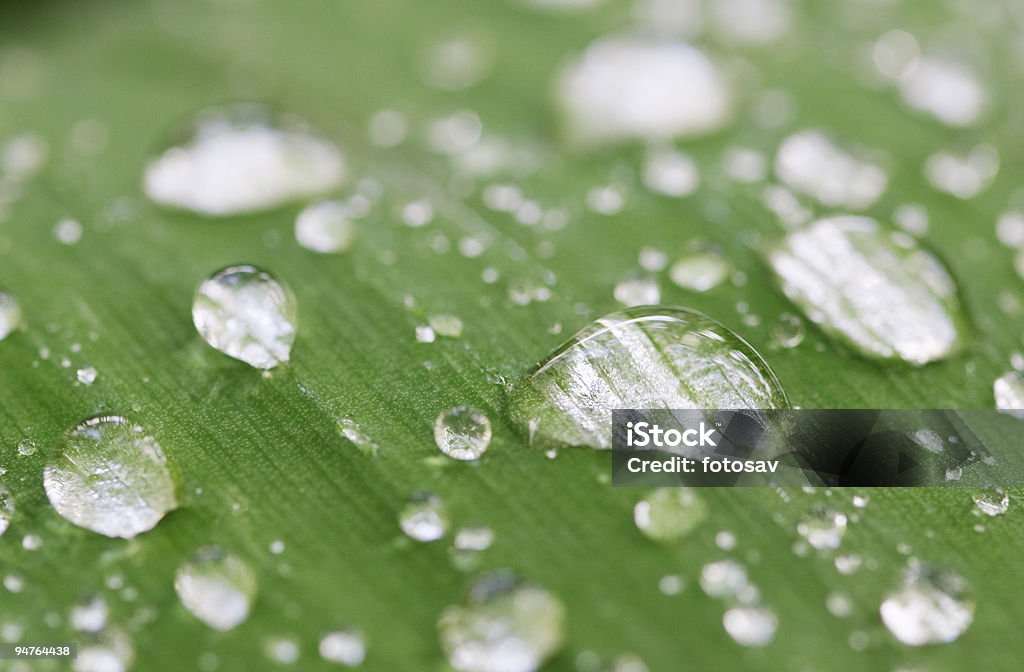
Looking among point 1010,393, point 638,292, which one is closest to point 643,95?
point 638,292

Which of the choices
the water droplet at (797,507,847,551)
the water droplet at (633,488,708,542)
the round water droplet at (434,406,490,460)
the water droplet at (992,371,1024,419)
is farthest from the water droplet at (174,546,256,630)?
the water droplet at (992,371,1024,419)

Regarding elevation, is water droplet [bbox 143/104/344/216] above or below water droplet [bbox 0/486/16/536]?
above

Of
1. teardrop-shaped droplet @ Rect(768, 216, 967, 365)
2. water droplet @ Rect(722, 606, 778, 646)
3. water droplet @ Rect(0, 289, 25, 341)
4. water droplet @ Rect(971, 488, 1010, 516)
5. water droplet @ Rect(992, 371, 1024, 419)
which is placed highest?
teardrop-shaped droplet @ Rect(768, 216, 967, 365)

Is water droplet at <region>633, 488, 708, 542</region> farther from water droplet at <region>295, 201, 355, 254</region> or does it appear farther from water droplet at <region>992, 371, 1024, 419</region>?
water droplet at <region>295, 201, 355, 254</region>

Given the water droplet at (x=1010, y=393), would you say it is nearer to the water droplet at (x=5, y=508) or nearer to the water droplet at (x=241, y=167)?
the water droplet at (x=241, y=167)

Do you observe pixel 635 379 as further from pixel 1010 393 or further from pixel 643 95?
pixel 643 95

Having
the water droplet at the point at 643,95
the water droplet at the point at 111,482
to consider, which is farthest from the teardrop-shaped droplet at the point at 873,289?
the water droplet at the point at 111,482
